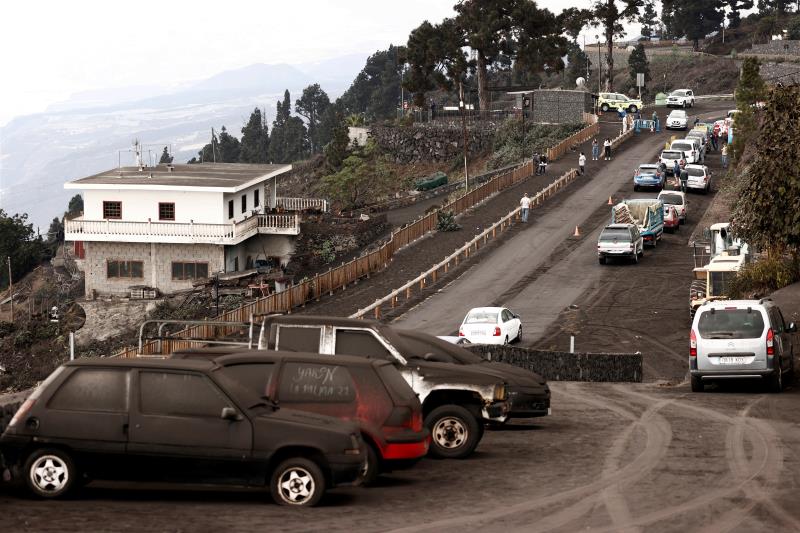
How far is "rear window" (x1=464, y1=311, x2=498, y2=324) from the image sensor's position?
125ft

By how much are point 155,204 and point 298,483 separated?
52146mm

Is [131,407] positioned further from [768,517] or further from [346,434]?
[768,517]

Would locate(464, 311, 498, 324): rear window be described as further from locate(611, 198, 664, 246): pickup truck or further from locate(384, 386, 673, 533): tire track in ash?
locate(611, 198, 664, 246): pickup truck

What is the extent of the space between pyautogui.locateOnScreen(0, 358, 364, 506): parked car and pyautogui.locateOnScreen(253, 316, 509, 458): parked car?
339 cm

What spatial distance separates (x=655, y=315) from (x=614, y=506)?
29.3m

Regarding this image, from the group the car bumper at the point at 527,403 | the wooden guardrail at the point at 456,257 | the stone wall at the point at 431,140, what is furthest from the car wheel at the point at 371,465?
the stone wall at the point at 431,140

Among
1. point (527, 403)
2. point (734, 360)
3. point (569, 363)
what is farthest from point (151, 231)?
point (527, 403)

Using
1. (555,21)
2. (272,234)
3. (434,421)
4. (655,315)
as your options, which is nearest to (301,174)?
(555,21)

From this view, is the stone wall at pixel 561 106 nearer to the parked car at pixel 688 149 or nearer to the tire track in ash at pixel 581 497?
the parked car at pixel 688 149

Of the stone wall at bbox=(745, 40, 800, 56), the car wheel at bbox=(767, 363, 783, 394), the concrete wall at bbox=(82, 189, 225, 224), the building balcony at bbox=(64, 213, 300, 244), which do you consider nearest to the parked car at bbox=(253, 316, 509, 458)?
the car wheel at bbox=(767, 363, 783, 394)

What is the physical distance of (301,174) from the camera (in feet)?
408

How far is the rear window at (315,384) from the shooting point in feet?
49.4

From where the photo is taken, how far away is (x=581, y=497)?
1484 centimetres

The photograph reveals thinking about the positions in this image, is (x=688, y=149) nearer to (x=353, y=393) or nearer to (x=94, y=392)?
(x=353, y=393)
